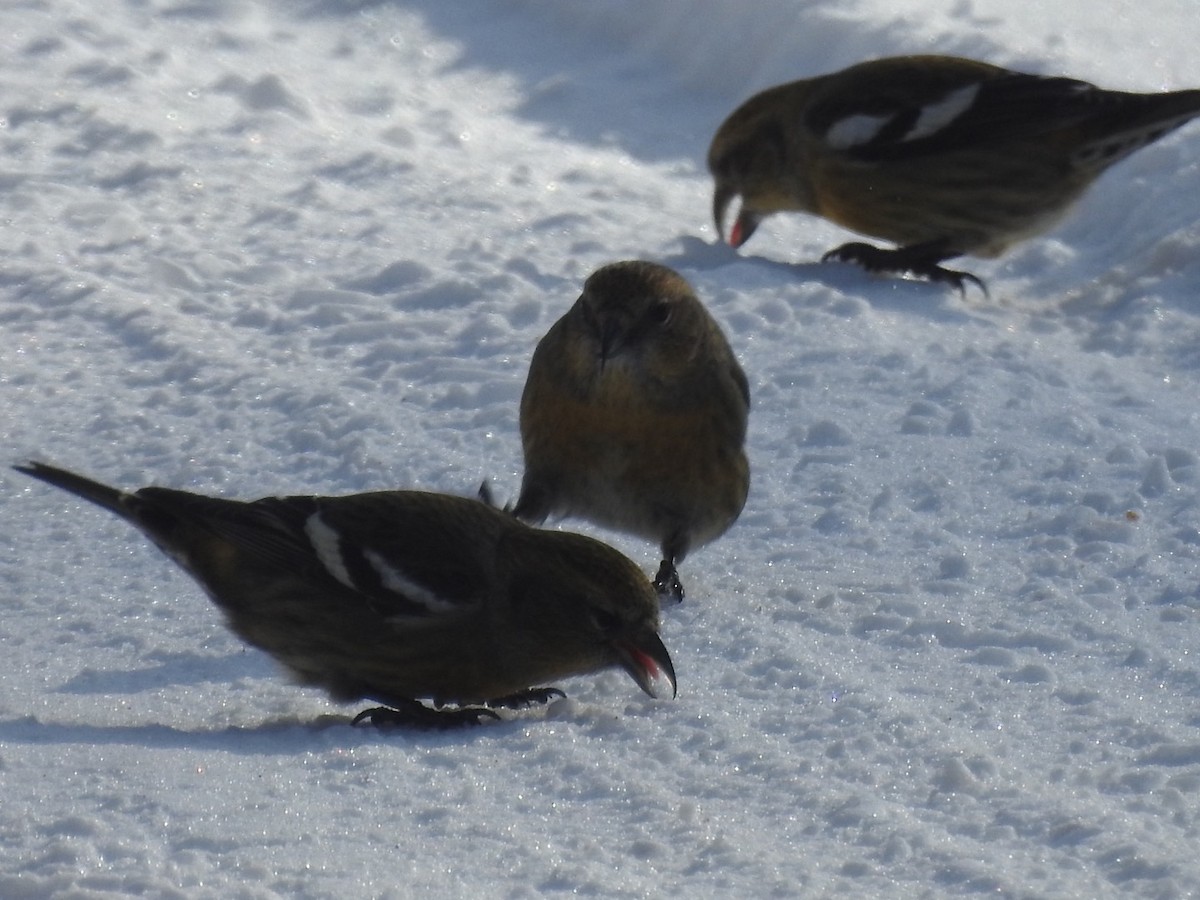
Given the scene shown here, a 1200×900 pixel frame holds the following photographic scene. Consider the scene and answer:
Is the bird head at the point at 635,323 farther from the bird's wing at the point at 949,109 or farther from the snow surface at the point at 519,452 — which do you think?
the bird's wing at the point at 949,109

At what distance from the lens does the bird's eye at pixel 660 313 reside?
527 cm

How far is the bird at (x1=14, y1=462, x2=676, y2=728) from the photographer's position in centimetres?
447

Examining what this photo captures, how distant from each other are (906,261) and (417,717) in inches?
151

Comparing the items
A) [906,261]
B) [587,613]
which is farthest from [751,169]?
[587,613]

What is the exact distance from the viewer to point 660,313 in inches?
208

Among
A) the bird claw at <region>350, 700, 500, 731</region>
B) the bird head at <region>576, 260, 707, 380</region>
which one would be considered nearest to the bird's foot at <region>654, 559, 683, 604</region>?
the bird head at <region>576, 260, 707, 380</region>

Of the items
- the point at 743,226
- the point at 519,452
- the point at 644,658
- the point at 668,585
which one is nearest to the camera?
the point at 644,658

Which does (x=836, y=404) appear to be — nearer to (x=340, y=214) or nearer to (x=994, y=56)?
(x=340, y=214)

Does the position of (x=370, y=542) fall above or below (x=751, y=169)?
below

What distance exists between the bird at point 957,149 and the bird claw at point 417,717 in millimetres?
3697

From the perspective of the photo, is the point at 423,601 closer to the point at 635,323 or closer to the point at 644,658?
the point at 644,658

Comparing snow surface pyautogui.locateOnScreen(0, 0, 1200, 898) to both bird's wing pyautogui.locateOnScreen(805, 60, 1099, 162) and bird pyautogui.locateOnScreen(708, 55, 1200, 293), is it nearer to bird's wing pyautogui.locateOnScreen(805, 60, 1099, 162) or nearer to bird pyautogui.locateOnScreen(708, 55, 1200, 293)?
bird pyautogui.locateOnScreen(708, 55, 1200, 293)

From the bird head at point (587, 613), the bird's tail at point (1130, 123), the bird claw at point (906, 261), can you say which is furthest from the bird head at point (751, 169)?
the bird head at point (587, 613)

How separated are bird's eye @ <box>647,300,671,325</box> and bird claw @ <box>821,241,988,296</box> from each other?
2.57m
